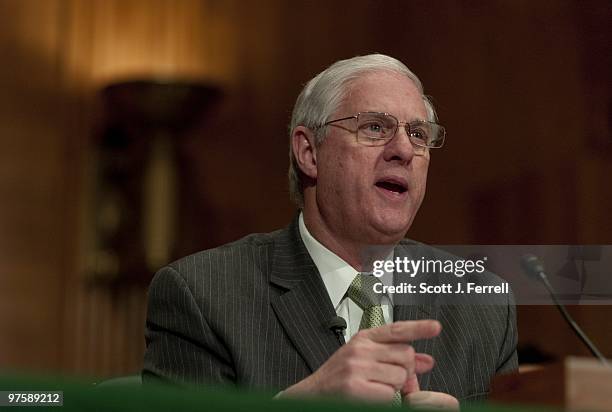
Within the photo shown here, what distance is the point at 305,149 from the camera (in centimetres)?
193

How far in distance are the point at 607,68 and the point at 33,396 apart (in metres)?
3.24

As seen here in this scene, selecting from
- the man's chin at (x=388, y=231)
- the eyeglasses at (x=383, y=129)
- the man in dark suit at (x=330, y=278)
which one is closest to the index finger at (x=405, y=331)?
the man in dark suit at (x=330, y=278)

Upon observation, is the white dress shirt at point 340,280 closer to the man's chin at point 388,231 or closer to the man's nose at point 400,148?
the man's chin at point 388,231

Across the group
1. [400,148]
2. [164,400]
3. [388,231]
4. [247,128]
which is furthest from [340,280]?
[247,128]

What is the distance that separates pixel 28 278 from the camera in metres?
3.85

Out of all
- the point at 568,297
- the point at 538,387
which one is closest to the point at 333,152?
the point at 568,297

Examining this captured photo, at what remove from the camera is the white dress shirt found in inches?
66.9

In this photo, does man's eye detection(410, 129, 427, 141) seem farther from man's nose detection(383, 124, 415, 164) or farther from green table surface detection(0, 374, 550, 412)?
green table surface detection(0, 374, 550, 412)

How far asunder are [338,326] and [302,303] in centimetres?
8

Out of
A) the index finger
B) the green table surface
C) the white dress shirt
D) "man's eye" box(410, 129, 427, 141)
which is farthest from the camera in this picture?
"man's eye" box(410, 129, 427, 141)

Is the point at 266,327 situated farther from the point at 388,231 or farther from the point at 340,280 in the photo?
the point at 388,231

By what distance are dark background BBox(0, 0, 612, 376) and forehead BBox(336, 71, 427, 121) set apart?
1.62 metres

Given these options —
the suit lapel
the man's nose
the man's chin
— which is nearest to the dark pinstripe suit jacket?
the suit lapel

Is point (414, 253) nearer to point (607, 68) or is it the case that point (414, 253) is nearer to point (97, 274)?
point (607, 68)
